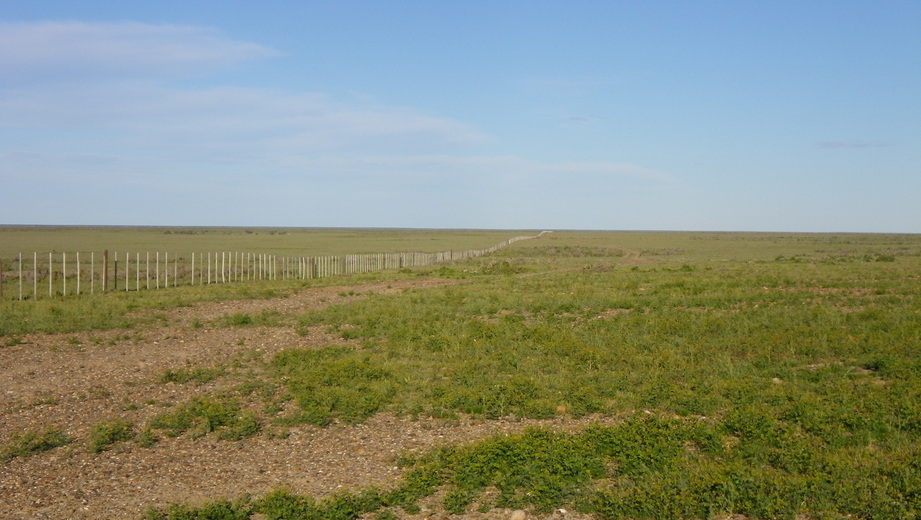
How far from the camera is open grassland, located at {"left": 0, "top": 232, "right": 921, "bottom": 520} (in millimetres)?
7734

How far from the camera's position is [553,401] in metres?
11.4

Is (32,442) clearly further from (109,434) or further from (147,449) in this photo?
(147,449)

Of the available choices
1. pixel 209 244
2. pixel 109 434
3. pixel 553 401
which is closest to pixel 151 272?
pixel 109 434

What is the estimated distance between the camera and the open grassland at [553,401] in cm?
773

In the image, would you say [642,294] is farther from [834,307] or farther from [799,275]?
[799,275]

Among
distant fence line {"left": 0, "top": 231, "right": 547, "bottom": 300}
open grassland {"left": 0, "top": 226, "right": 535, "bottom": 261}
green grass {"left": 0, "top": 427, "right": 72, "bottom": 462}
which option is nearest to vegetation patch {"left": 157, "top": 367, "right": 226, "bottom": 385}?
green grass {"left": 0, "top": 427, "right": 72, "bottom": 462}

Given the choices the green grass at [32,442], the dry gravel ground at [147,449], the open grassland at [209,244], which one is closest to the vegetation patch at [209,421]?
the dry gravel ground at [147,449]

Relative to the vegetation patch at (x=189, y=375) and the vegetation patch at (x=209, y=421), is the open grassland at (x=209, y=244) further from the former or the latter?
the vegetation patch at (x=209, y=421)

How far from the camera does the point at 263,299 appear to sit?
24.9 m

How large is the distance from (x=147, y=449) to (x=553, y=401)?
579 cm

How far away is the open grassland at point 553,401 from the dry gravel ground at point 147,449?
0.08m

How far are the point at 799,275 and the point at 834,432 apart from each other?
64.2ft

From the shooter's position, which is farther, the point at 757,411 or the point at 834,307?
the point at 834,307

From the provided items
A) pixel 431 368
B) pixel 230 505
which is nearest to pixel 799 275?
pixel 431 368
